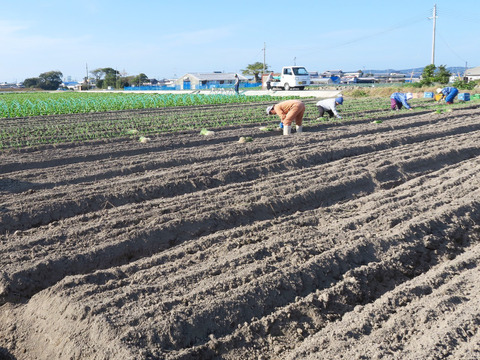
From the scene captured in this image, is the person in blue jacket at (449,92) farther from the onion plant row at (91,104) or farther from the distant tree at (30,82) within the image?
the distant tree at (30,82)

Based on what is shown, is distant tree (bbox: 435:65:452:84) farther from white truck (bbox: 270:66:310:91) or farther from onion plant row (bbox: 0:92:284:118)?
onion plant row (bbox: 0:92:284:118)

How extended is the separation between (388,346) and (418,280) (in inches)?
→ 48.6

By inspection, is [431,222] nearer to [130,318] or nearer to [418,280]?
[418,280]

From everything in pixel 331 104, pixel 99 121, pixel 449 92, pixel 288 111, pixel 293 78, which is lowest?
pixel 99 121

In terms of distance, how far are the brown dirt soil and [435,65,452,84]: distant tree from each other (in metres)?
25.8

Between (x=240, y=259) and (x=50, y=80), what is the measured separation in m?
82.5

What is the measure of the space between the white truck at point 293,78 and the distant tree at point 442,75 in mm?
8843

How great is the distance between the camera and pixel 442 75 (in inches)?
1262

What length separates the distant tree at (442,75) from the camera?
3175 centimetres

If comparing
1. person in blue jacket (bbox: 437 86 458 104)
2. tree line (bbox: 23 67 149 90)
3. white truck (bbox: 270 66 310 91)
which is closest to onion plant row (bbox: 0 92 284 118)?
white truck (bbox: 270 66 310 91)

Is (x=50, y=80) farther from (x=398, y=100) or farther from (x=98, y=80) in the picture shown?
(x=398, y=100)

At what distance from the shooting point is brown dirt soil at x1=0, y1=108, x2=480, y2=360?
3.40 m

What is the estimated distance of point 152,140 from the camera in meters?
11.2

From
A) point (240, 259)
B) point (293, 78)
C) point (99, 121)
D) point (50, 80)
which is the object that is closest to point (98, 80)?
point (50, 80)
